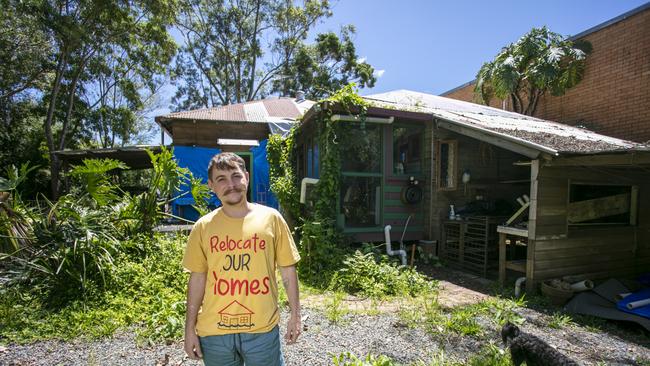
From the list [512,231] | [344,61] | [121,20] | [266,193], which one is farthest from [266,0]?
[512,231]

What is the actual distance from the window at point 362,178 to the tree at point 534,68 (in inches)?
336

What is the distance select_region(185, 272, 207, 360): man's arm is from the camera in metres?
1.61

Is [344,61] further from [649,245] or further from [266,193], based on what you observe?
[649,245]

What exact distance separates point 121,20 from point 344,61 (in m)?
14.2

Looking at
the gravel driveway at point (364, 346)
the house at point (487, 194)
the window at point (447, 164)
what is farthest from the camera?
the window at point (447, 164)

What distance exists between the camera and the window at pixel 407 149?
22.7 feet

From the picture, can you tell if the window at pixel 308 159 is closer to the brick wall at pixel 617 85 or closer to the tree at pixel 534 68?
the tree at pixel 534 68

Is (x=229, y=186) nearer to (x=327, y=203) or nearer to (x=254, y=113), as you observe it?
(x=327, y=203)

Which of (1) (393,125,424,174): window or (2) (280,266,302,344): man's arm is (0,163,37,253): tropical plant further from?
(1) (393,125,424,174): window

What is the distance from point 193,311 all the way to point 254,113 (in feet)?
37.4

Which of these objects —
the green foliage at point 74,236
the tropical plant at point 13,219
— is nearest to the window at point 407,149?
the green foliage at point 74,236

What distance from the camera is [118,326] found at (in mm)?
3402

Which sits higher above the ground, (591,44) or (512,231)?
(591,44)

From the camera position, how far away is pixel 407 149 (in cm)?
720
